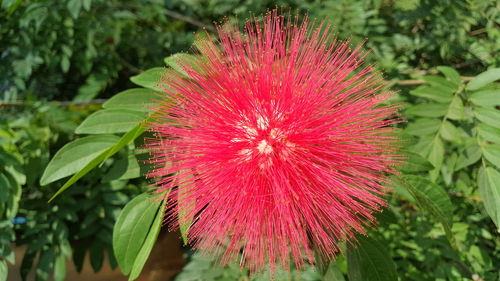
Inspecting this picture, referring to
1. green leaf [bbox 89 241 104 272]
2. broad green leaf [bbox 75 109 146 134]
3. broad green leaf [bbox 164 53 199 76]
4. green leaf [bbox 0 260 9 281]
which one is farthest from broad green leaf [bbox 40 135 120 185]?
green leaf [bbox 89 241 104 272]

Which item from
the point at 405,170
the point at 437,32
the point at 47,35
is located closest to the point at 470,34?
the point at 437,32

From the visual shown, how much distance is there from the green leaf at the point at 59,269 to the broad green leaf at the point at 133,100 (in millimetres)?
1252

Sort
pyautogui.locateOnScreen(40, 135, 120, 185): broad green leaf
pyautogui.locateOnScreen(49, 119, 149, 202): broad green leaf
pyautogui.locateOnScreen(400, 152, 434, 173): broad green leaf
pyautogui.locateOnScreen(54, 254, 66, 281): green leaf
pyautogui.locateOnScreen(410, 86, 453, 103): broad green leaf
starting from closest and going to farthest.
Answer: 1. pyautogui.locateOnScreen(49, 119, 149, 202): broad green leaf
2. pyautogui.locateOnScreen(40, 135, 120, 185): broad green leaf
3. pyautogui.locateOnScreen(400, 152, 434, 173): broad green leaf
4. pyautogui.locateOnScreen(410, 86, 453, 103): broad green leaf
5. pyautogui.locateOnScreen(54, 254, 66, 281): green leaf

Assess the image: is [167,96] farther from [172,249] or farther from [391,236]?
[172,249]

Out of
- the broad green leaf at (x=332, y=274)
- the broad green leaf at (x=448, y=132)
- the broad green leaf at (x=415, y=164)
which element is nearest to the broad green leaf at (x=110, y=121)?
the broad green leaf at (x=332, y=274)

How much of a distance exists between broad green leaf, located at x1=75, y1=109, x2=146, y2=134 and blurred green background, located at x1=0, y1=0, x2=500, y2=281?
0.44ft

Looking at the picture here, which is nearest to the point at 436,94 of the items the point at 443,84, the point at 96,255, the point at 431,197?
the point at 443,84

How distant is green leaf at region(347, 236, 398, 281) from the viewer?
4.11 ft

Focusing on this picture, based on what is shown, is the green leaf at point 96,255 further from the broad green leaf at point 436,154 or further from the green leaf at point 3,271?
the broad green leaf at point 436,154

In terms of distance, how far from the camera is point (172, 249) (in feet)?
10.5

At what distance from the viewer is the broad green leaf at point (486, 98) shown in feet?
4.73

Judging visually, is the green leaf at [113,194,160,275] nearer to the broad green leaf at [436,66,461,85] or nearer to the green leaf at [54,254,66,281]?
the green leaf at [54,254,66,281]

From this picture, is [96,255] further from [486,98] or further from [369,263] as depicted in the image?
[486,98]

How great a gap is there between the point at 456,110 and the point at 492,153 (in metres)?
0.24
